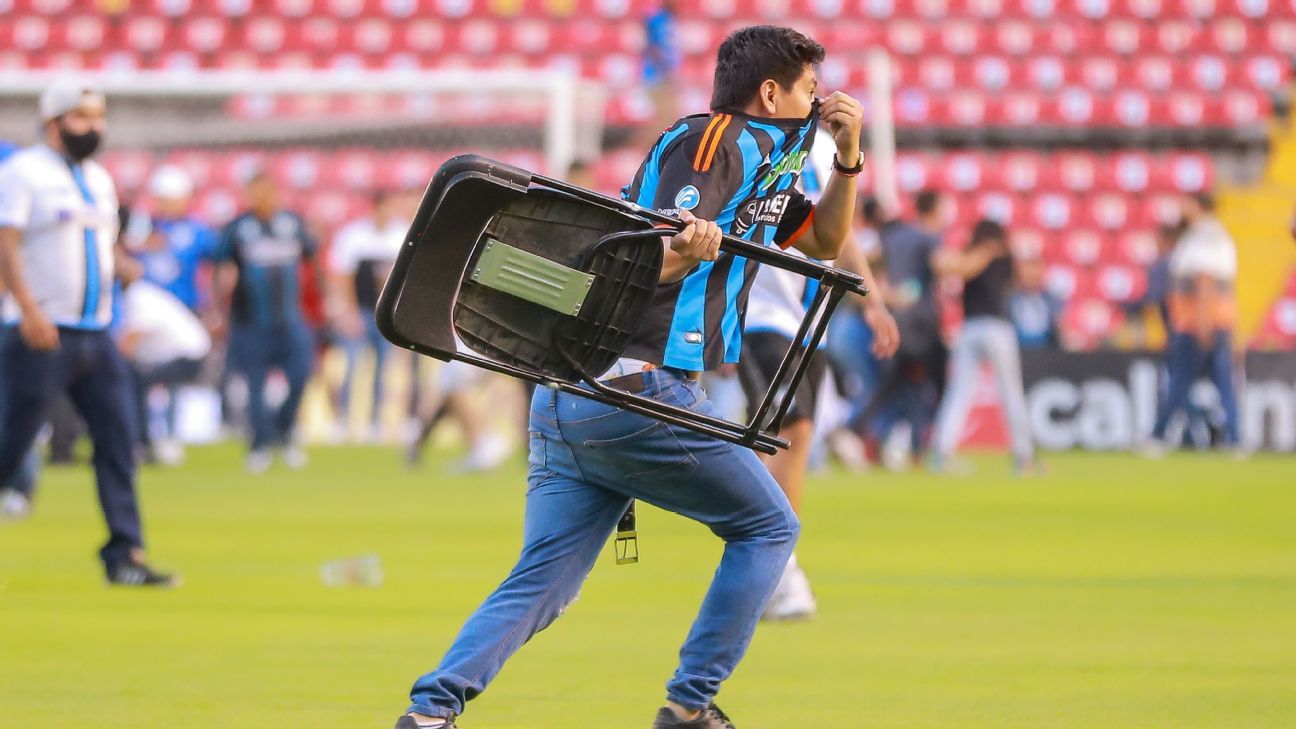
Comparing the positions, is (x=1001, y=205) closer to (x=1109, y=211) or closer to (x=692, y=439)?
(x=1109, y=211)

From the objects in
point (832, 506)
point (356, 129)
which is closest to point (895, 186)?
point (356, 129)

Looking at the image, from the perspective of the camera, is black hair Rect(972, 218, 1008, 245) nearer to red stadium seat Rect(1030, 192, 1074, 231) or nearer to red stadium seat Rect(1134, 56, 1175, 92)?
red stadium seat Rect(1030, 192, 1074, 231)

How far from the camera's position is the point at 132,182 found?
26500 millimetres

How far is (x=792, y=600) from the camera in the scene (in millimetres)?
8188

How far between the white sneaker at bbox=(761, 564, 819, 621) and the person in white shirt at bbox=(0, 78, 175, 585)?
2873 millimetres

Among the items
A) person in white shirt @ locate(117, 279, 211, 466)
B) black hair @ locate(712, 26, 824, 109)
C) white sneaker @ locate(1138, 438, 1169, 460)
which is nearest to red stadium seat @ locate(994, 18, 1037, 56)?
white sneaker @ locate(1138, 438, 1169, 460)

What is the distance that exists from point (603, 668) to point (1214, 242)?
15035mm

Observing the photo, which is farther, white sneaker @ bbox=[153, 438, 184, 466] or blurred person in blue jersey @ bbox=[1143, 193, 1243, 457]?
blurred person in blue jersey @ bbox=[1143, 193, 1243, 457]

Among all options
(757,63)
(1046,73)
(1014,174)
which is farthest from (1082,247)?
(757,63)

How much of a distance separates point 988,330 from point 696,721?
12.6 m

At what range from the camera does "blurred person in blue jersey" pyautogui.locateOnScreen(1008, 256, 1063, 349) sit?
2264cm

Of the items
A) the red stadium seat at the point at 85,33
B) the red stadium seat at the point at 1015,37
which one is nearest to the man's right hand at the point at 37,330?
the red stadium seat at the point at 1015,37

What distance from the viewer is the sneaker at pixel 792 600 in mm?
8172

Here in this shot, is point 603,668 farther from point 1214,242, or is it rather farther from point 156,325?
point 1214,242
